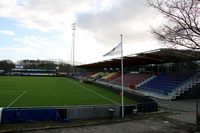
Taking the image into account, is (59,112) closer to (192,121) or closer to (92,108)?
(92,108)

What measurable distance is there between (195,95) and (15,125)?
20574mm

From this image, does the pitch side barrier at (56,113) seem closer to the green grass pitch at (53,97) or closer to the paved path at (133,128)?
the paved path at (133,128)

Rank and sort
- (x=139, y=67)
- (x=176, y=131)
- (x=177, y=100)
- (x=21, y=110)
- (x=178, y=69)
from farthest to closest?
(x=139, y=67) < (x=178, y=69) < (x=177, y=100) < (x=21, y=110) < (x=176, y=131)

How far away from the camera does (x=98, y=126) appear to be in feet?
49.8

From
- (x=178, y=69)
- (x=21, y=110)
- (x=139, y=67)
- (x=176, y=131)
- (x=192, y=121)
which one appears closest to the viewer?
(x=176, y=131)

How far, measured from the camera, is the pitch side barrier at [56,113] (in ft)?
50.1

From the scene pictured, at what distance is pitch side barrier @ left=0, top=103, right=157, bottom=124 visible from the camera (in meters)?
15.3

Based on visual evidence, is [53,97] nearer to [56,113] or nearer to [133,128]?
[56,113]

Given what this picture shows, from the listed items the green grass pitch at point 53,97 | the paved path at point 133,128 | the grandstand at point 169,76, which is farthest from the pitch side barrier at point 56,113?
the green grass pitch at point 53,97

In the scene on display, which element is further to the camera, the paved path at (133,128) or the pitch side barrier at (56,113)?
the pitch side barrier at (56,113)

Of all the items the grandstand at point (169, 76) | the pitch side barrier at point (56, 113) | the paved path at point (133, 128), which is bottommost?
the paved path at point (133, 128)

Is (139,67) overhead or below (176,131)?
overhead

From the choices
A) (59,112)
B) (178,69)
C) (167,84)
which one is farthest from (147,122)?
(178,69)

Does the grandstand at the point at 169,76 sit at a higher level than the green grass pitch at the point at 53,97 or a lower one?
higher
